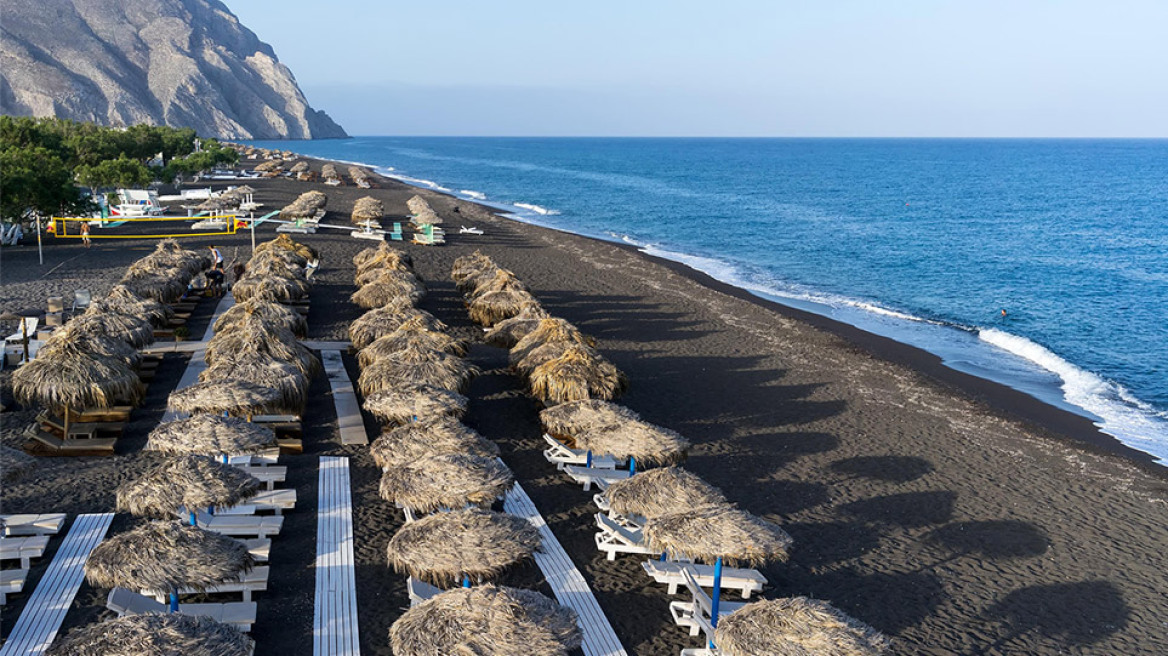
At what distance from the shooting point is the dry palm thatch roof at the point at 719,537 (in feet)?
29.6

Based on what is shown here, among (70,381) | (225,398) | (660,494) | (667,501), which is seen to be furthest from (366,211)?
(667,501)

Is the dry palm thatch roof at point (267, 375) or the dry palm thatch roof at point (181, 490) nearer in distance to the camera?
the dry palm thatch roof at point (181, 490)

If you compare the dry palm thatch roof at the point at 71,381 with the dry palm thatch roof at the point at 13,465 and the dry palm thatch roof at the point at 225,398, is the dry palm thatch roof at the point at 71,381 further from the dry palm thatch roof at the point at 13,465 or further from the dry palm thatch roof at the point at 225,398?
the dry palm thatch roof at the point at 13,465

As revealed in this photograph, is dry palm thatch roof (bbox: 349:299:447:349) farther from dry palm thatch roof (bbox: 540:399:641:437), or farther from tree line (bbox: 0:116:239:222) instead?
tree line (bbox: 0:116:239:222)

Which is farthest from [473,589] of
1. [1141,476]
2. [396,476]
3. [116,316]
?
[1141,476]

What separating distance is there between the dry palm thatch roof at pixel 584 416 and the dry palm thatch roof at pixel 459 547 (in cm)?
394

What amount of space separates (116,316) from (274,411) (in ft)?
17.5

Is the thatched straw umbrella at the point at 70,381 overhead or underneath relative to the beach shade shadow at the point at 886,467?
overhead

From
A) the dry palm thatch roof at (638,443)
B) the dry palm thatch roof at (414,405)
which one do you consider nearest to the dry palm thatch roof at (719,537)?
the dry palm thatch roof at (638,443)

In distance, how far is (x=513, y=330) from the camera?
1842cm

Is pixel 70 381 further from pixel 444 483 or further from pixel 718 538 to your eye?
pixel 718 538

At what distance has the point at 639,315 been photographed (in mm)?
26172

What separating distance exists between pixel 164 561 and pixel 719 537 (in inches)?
228

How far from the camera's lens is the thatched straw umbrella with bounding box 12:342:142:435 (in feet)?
42.6
